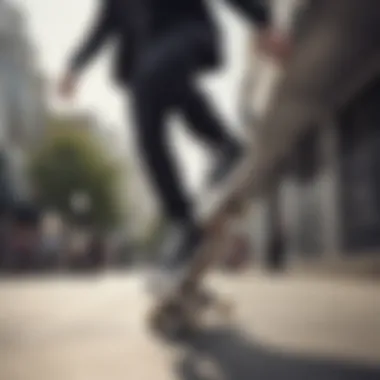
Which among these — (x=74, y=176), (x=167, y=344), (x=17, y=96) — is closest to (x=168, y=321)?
(x=167, y=344)

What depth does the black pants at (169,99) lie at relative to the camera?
0.82 meters

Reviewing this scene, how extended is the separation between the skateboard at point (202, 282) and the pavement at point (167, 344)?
0.05 feet

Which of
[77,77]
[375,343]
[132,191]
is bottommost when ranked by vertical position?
[375,343]

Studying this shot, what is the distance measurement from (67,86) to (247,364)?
1.24 feet

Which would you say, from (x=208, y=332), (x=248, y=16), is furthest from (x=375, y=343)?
(x=248, y=16)

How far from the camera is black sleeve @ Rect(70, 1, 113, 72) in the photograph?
83 cm

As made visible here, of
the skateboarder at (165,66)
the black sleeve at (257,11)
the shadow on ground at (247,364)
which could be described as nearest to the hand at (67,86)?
the skateboarder at (165,66)

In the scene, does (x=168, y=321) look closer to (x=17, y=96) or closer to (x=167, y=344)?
(x=167, y=344)

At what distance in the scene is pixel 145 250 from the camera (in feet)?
2.72

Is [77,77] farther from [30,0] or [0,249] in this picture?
[0,249]

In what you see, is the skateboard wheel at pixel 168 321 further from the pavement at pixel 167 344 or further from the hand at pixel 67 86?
the hand at pixel 67 86

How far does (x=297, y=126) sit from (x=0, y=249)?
1.28 feet

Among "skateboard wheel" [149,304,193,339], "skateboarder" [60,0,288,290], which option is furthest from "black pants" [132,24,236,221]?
"skateboard wheel" [149,304,193,339]

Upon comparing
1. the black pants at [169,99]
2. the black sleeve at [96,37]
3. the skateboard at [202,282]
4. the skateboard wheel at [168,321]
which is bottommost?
the skateboard wheel at [168,321]
